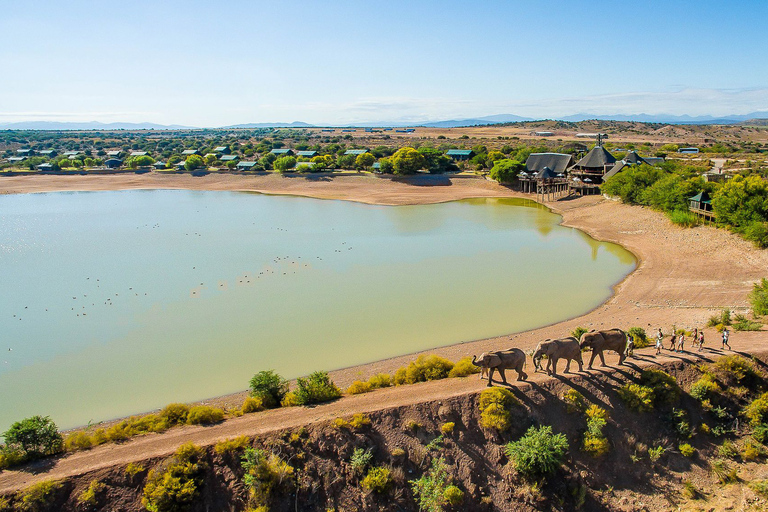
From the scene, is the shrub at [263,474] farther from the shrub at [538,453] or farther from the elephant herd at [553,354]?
the elephant herd at [553,354]

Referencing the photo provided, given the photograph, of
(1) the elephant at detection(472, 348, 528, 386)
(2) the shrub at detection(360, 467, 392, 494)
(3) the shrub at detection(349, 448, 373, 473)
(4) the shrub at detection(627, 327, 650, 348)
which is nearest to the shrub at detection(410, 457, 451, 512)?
(2) the shrub at detection(360, 467, 392, 494)

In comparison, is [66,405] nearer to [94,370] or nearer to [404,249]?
[94,370]

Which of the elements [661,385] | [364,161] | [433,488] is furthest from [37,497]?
[364,161]

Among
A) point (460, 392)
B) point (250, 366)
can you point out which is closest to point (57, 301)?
point (250, 366)

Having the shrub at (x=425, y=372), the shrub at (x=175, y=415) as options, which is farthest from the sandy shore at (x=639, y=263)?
the shrub at (x=175, y=415)

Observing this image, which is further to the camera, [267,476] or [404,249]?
[404,249]

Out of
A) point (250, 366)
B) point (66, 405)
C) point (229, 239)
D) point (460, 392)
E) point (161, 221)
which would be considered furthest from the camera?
point (161, 221)

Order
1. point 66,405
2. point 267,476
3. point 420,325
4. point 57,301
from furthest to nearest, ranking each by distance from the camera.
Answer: point 57,301 → point 420,325 → point 66,405 → point 267,476
